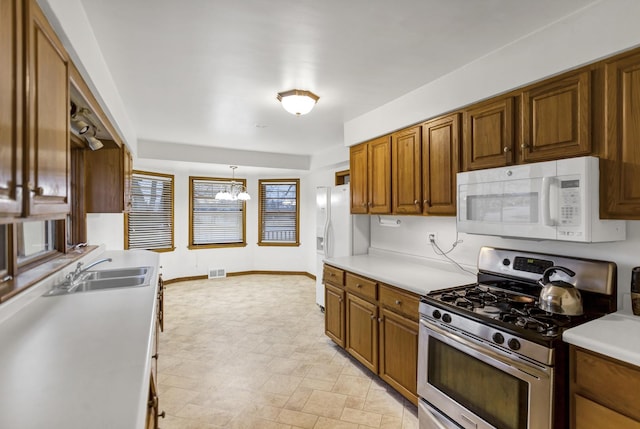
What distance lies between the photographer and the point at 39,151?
3.83ft

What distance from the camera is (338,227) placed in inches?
163

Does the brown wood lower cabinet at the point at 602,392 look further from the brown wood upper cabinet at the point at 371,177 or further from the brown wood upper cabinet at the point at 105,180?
the brown wood upper cabinet at the point at 105,180

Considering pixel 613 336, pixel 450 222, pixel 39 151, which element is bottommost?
pixel 613 336

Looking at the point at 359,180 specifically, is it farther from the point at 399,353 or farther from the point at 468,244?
the point at 399,353

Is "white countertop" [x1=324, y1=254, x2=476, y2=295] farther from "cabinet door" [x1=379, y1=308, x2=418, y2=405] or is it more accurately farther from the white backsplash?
"cabinet door" [x1=379, y1=308, x2=418, y2=405]

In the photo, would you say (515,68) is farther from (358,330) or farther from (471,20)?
(358,330)

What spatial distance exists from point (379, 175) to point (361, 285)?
1.10 meters

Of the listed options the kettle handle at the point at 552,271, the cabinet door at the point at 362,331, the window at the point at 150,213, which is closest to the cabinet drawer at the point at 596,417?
the kettle handle at the point at 552,271

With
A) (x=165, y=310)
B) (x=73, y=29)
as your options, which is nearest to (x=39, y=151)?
(x=73, y=29)

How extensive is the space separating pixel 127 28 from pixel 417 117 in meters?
2.17


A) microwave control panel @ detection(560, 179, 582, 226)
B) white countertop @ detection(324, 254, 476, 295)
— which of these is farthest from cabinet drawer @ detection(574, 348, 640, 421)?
white countertop @ detection(324, 254, 476, 295)

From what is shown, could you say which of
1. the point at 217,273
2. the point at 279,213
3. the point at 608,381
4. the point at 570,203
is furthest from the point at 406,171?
the point at 217,273

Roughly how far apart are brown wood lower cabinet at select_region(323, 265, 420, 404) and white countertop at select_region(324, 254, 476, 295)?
67 mm

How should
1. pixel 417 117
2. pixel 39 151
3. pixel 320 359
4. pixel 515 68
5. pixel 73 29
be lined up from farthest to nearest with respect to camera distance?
pixel 320 359, pixel 417 117, pixel 515 68, pixel 73 29, pixel 39 151
